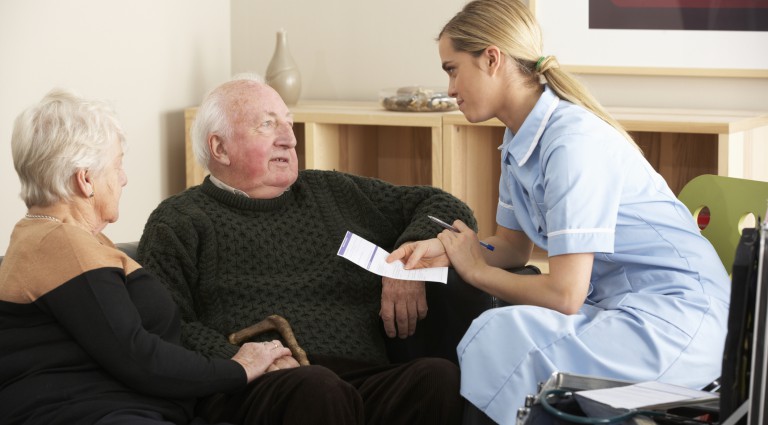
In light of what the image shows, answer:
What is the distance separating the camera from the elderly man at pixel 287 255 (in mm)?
2088

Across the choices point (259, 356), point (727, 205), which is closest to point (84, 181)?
point (259, 356)

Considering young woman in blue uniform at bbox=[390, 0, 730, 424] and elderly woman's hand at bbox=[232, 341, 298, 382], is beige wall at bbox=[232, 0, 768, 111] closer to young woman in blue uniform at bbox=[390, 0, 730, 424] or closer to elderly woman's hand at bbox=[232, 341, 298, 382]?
young woman in blue uniform at bbox=[390, 0, 730, 424]

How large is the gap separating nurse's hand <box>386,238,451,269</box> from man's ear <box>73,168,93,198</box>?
68cm

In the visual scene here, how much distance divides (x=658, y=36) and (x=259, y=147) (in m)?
1.76

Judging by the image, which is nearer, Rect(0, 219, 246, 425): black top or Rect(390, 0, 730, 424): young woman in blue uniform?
Rect(0, 219, 246, 425): black top

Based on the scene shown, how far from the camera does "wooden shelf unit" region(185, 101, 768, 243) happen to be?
319 cm

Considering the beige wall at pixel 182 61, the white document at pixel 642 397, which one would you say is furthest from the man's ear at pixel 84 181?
the beige wall at pixel 182 61

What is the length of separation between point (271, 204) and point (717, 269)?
1014 millimetres

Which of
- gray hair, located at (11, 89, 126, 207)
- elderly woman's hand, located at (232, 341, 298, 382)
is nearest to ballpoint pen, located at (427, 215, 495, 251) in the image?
elderly woman's hand, located at (232, 341, 298, 382)

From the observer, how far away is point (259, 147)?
2418 mm

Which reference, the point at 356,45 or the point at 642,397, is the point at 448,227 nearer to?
the point at 642,397

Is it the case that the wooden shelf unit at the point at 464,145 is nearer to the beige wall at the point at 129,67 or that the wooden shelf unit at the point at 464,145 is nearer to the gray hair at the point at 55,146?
the beige wall at the point at 129,67

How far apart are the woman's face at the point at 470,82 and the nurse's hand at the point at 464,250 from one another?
0.27 m

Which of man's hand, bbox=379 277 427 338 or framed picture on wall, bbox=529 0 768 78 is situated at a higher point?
framed picture on wall, bbox=529 0 768 78
